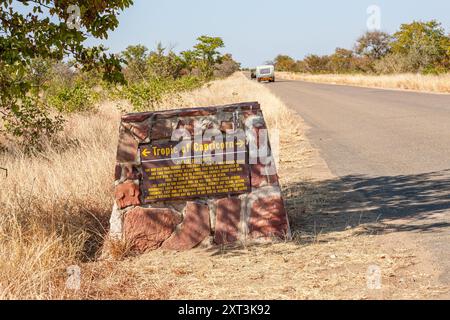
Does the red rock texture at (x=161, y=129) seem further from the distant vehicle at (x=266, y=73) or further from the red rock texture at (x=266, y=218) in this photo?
the distant vehicle at (x=266, y=73)

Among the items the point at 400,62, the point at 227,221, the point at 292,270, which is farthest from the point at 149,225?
the point at 400,62

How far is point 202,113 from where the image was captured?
584 centimetres

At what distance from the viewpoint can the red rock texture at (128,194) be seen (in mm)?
5785

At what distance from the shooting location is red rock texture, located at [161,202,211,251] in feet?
19.0

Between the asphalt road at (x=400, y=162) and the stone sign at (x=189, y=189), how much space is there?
132 cm

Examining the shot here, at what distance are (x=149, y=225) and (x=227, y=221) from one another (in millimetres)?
722

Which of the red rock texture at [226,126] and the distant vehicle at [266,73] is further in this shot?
the distant vehicle at [266,73]

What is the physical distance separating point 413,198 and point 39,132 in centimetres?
769

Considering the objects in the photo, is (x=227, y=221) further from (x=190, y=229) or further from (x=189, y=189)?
(x=189, y=189)

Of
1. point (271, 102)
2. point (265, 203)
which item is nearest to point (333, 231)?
point (265, 203)

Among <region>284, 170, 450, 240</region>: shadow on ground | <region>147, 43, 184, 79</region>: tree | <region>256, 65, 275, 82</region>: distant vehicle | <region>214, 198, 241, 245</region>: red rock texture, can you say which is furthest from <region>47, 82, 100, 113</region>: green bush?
<region>256, 65, 275, 82</region>: distant vehicle

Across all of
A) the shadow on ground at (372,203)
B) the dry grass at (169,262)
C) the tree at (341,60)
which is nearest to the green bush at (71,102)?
the dry grass at (169,262)

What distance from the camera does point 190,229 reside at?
19.0ft

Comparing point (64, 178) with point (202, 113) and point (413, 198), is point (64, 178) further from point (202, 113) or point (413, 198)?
point (413, 198)
